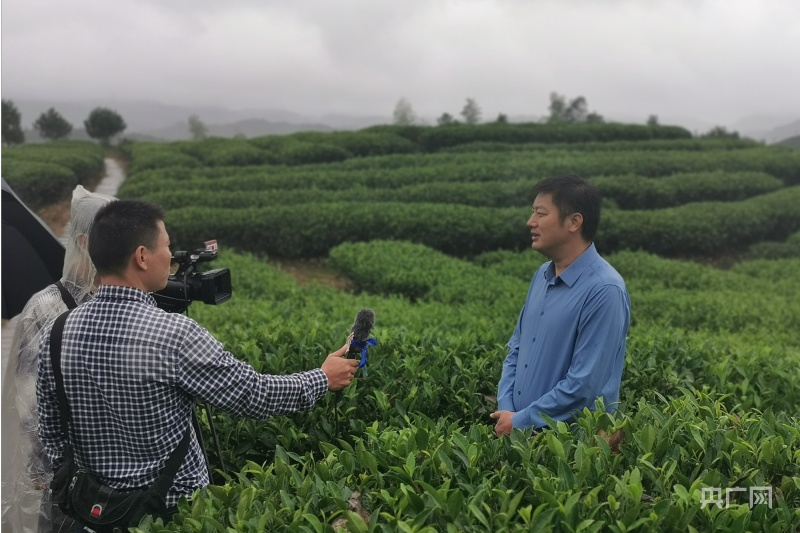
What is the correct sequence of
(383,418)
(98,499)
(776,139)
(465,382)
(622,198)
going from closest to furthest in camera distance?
1. (98,499)
2. (383,418)
3. (465,382)
4. (622,198)
5. (776,139)

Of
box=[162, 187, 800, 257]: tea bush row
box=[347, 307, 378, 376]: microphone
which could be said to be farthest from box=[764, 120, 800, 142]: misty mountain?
box=[347, 307, 378, 376]: microphone

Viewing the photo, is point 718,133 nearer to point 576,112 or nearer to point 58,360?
point 576,112

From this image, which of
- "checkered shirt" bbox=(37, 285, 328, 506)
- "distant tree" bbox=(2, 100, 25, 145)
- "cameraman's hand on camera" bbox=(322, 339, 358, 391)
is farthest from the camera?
"distant tree" bbox=(2, 100, 25, 145)

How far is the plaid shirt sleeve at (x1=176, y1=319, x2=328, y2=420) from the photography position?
1.70m

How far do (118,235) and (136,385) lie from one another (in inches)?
16.3

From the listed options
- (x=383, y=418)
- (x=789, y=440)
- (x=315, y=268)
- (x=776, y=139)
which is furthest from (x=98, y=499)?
(x=776, y=139)

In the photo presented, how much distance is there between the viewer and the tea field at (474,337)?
5.65 ft

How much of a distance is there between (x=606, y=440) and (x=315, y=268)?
8258 mm

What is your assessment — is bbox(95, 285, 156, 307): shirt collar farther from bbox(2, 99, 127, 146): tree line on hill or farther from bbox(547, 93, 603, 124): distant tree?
bbox(547, 93, 603, 124): distant tree

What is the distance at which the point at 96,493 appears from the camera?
1.78m

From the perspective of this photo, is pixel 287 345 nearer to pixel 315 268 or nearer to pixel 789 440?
pixel 789 440

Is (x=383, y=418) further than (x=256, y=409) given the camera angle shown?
Yes

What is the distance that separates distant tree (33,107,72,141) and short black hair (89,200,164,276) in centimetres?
1209

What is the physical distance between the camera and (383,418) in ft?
9.05
